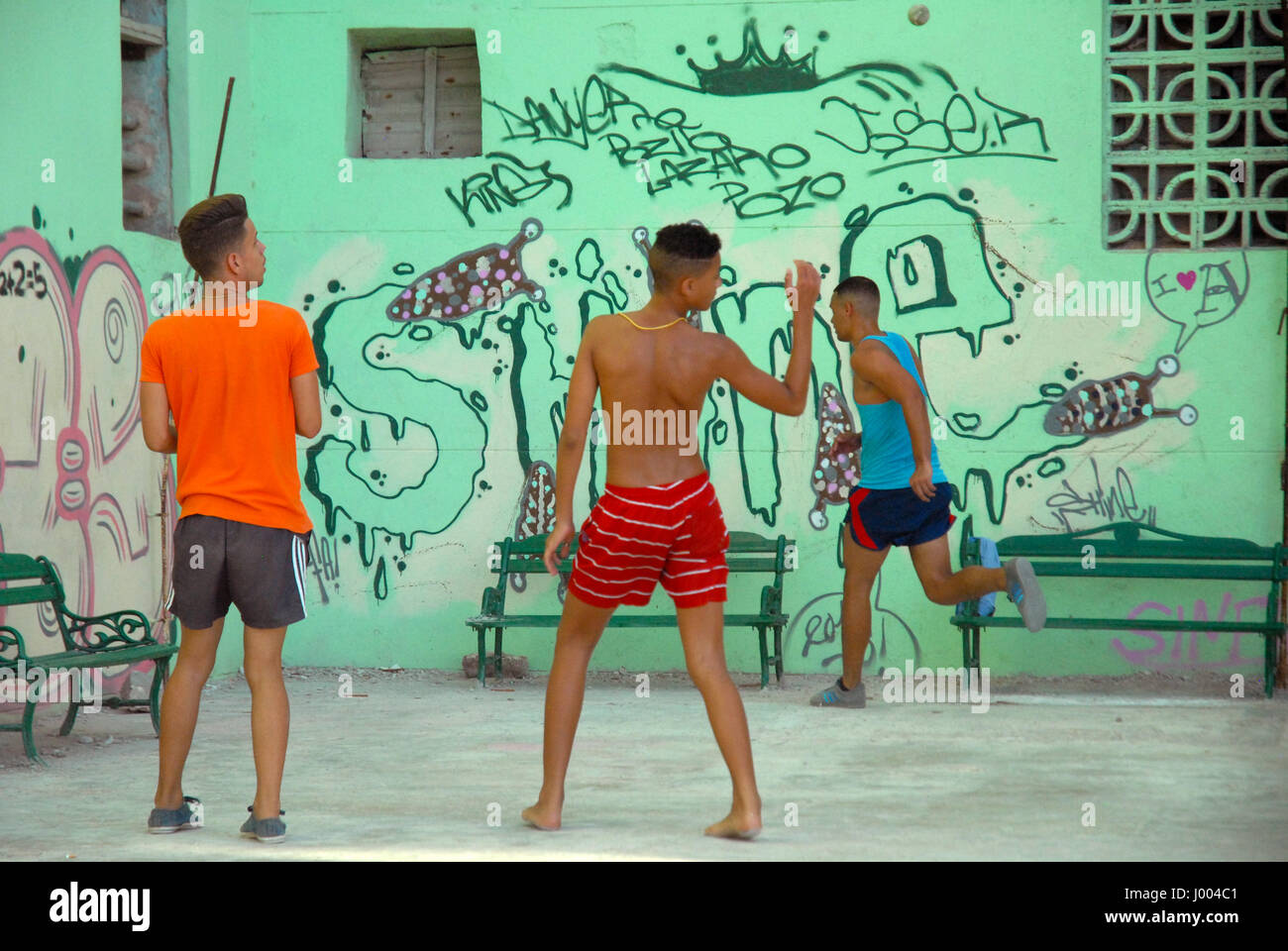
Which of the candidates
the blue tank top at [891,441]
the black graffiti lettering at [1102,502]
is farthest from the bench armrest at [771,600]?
the black graffiti lettering at [1102,502]

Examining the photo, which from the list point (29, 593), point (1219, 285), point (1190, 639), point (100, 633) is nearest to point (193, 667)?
point (29, 593)

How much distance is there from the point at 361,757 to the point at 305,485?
123 inches

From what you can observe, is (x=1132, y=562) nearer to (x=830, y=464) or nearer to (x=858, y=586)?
(x=830, y=464)

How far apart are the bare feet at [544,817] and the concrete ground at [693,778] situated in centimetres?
4

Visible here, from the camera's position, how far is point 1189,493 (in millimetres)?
8148

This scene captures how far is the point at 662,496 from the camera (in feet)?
14.5

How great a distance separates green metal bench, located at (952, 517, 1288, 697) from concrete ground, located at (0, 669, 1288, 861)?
0.39 metres

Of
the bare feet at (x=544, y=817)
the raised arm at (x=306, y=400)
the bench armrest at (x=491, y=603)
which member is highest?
the raised arm at (x=306, y=400)

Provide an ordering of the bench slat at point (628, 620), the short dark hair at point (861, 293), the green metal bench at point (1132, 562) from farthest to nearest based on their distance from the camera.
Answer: the bench slat at point (628, 620) → the green metal bench at point (1132, 562) → the short dark hair at point (861, 293)

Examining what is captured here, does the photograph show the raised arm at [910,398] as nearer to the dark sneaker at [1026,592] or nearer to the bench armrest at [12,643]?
the dark sneaker at [1026,592]

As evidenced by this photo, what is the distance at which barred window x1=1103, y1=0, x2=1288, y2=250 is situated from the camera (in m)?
8.13

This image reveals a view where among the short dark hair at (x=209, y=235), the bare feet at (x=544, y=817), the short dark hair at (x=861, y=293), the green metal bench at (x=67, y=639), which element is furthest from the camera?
the short dark hair at (x=861, y=293)

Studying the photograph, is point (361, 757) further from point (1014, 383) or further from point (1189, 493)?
point (1189, 493)

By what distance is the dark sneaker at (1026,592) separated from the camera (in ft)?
20.7
